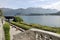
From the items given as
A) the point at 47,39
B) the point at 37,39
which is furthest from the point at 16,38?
the point at 47,39

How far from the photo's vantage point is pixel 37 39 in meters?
7.13

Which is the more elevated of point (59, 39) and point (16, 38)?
point (59, 39)

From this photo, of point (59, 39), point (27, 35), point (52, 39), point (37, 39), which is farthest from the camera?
point (27, 35)

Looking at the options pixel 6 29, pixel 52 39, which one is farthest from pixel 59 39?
pixel 6 29

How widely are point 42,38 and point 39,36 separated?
280 millimetres

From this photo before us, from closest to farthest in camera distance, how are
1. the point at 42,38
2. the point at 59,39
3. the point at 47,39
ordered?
the point at 59,39, the point at 47,39, the point at 42,38

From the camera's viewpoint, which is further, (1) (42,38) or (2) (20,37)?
(2) (20,37)

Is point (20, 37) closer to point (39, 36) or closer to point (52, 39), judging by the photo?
point (39, 36)

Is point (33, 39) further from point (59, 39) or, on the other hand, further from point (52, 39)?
point (59, 39)

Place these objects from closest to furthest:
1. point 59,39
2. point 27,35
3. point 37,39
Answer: point 59,39 → point 37,39 → point 27,35

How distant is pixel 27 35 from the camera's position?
769 cm

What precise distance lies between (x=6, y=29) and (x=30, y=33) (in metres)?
1.16

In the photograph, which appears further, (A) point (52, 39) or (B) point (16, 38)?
(B) point (16, 38)

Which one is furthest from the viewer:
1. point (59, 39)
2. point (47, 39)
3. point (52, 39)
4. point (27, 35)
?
point (27, 35)
